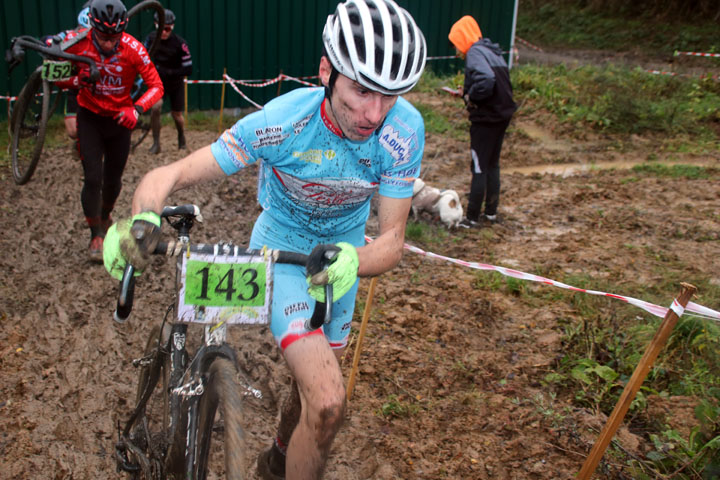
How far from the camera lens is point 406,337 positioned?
185 inches

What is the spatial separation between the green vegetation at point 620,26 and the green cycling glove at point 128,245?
820 inches

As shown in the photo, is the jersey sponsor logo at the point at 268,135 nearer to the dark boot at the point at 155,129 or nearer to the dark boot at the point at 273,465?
the dark boot at the point at 273,465

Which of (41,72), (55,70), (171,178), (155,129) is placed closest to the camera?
(171,178)

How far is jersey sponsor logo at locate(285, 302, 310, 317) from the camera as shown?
2549 millimetres

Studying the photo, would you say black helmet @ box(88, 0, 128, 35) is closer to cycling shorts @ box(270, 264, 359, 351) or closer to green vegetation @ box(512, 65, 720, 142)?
cycling shorts @ box(270, 264, 359, 351)

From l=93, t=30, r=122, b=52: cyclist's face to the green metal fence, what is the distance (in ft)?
20.0

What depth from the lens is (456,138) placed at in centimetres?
1114

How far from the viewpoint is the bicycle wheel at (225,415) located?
2.08 metres

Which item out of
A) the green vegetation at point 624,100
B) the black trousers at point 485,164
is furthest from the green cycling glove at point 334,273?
the green vegetation at point 624,100

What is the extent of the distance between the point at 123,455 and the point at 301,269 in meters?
1.26

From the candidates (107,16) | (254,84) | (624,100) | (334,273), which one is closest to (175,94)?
(254,84)

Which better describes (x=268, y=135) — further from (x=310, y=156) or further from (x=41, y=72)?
(x=41, y=72)

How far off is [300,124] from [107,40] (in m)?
3.34

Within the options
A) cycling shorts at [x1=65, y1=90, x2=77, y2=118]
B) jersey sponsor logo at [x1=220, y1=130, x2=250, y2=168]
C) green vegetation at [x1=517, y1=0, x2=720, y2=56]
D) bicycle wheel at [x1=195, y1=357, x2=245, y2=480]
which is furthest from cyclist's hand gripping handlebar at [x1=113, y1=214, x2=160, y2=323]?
green vegetation at [x1=517, y1=0, x2=720, y2=56]
